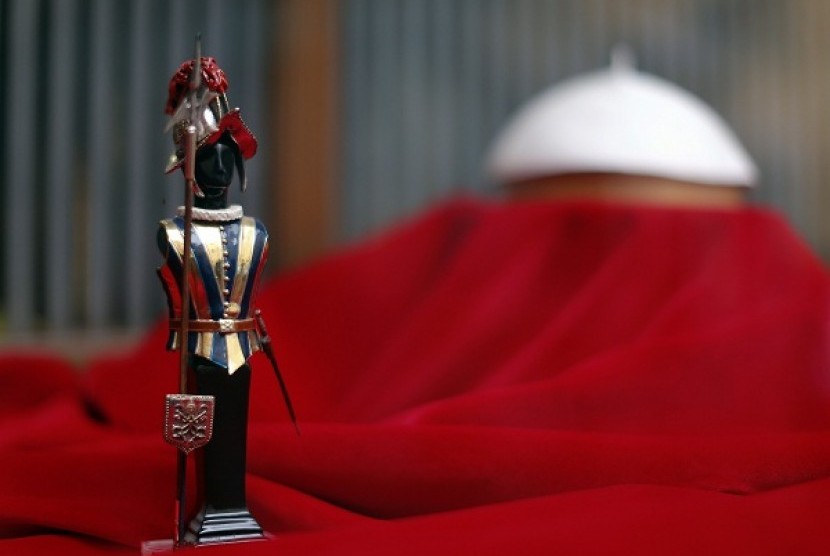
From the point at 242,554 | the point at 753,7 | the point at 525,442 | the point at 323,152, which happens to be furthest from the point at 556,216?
the point at 753,7

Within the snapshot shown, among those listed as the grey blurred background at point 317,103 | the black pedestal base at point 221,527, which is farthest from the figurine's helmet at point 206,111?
the grey blurred background at point 317,103

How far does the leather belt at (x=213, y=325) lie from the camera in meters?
0.70

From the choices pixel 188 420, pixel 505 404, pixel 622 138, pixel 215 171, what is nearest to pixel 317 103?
pixel 622 138

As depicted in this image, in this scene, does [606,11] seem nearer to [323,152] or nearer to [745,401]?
[323,152]

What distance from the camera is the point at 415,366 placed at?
122 cm

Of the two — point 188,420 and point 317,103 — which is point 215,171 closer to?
point 188,420

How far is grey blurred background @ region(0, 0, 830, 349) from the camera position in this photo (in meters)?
1.88

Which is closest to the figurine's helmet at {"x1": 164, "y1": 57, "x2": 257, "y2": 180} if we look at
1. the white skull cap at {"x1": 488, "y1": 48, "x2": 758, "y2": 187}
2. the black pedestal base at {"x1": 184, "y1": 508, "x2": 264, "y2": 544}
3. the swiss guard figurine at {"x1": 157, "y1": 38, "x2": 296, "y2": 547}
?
the swiss guard figurine at {"x1": 157, "y1": 38, "x2": 296, "y2": 547}

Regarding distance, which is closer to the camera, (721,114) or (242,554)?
(242,554)

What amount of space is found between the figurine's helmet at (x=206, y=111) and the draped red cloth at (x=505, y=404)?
288 millimetres

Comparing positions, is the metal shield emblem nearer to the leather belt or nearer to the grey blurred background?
the leather belt

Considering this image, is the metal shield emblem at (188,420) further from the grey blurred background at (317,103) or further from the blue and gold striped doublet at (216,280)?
the grey blurred background at (317,103)

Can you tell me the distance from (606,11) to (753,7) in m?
0.37

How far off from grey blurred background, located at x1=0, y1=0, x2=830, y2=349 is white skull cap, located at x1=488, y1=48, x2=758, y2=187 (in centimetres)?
56
